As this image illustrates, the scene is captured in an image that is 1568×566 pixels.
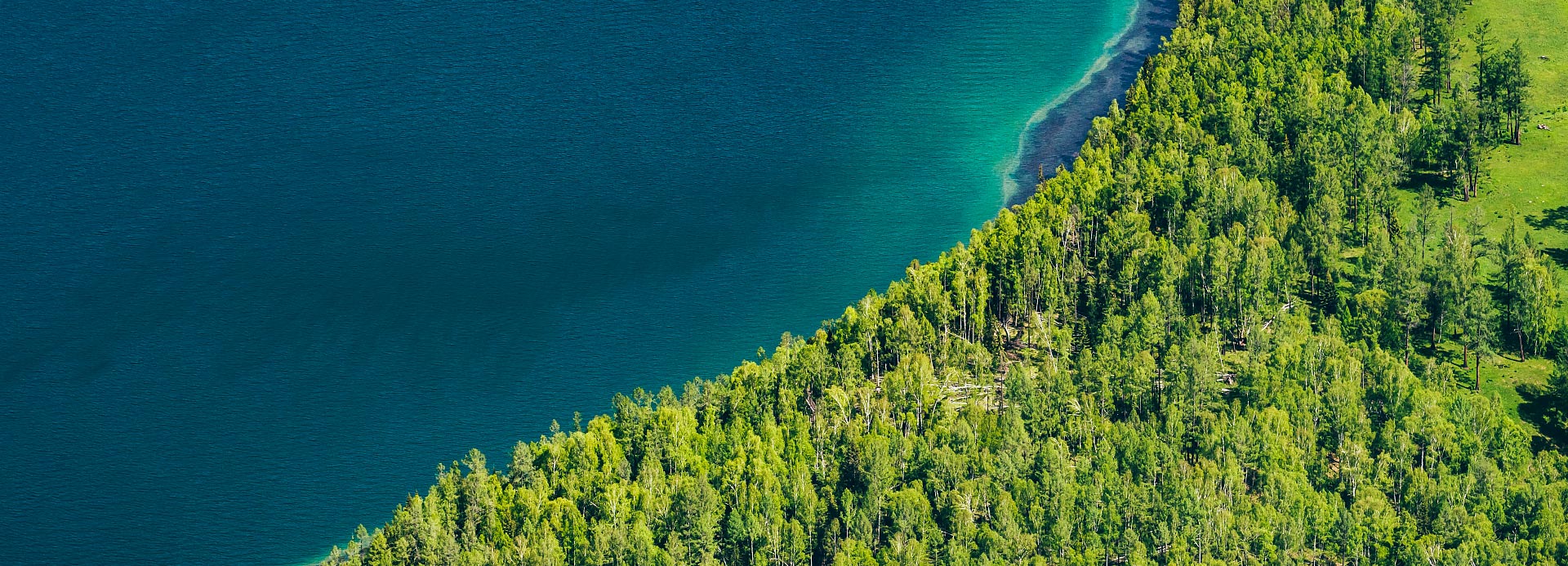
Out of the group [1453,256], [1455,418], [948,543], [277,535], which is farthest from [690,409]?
[1453,256]

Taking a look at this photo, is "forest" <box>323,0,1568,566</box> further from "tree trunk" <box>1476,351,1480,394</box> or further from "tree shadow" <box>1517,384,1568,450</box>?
"tree shadow" <box>1517,384,1568,450</box>

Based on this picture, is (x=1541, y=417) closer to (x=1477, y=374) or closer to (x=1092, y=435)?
(x=1477, y=374)

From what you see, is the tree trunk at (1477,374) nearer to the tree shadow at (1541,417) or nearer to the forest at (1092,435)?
the forest at (1092,435)

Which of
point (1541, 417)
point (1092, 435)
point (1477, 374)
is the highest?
point (1477, 374)

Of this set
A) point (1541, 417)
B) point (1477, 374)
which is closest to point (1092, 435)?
point (1477, 374)

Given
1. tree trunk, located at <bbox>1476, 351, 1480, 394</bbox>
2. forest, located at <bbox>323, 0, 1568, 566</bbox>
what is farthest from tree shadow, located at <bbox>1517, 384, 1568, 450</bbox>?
tree trunk, located at <bbox>1476, 351, 1480, 394</bbox>

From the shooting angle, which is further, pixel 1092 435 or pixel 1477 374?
pixel 1477 374
